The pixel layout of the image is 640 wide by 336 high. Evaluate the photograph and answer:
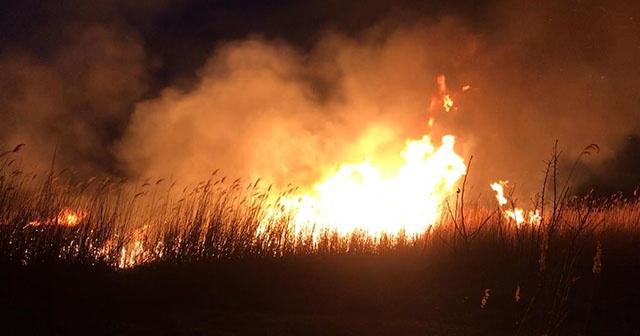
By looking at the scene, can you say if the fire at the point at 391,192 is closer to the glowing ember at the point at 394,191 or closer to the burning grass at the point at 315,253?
the glowing ember at the point at 394,191

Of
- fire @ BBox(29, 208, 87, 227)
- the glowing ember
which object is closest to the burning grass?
fire @ BBox(29, 208, 87, 227)

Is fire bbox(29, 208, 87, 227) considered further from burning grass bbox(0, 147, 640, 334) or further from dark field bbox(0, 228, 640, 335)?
dark field bbox(0, 228, 640, 335)

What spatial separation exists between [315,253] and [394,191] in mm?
4076

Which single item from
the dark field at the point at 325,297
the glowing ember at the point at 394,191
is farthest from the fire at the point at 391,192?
the dark field at the point at 325,297

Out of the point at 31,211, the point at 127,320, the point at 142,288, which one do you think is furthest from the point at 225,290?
the point at 31,211

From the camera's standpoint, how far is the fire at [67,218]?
496cm

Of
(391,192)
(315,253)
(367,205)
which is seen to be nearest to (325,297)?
(315,253)

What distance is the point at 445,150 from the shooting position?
10289mm

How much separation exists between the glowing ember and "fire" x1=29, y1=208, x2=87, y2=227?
276cm

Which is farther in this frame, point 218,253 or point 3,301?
point 218,253

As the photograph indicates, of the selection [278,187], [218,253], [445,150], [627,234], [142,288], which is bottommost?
[142,288]

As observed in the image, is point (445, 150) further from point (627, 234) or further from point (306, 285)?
point (306, 285)

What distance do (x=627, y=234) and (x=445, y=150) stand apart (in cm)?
395

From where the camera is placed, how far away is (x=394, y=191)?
9.73 metres
